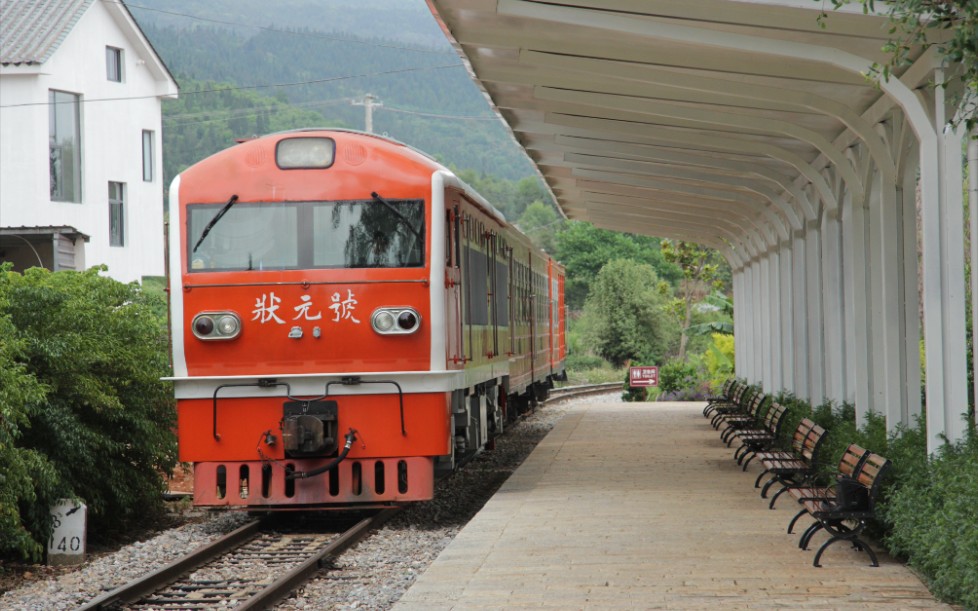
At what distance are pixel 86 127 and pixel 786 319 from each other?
58.5ft

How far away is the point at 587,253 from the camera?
→ 82.2 m

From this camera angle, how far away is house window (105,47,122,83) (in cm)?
3153

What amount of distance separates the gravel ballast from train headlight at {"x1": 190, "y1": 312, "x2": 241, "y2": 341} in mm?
1737

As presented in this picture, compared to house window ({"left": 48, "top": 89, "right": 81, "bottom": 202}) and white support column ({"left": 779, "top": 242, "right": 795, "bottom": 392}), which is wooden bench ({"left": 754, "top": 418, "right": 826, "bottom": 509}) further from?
house window ({"left": 48, "top": 89, "right": 81, "bottom": 202})

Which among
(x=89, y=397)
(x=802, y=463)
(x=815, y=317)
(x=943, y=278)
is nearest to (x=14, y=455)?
(x=89, y=397)

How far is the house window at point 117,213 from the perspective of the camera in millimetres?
31219

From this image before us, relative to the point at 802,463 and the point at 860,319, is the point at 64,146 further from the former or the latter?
the point at 802,463

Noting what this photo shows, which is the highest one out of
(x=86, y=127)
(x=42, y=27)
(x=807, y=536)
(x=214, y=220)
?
(x=42, y=27)

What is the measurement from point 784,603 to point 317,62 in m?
141

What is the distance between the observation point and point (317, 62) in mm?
143750

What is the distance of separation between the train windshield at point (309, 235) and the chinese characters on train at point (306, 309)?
28 centimetres

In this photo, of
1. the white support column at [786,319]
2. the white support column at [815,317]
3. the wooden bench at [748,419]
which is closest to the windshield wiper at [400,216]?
the white support column at [815,317]

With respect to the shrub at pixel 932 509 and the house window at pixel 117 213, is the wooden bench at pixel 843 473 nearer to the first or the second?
the shrub at pixel 932 509

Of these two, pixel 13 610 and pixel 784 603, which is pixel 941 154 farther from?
pixel 13 610
